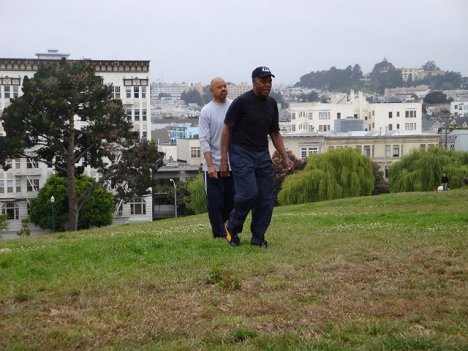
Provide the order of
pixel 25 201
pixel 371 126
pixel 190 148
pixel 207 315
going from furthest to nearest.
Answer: pixel 371 126 < pixel 190 148 < pixel 25 201 < pixel 207 315

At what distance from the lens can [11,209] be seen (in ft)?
247

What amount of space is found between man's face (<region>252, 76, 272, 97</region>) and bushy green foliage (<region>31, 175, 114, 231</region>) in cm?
5536

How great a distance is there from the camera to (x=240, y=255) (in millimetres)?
8023

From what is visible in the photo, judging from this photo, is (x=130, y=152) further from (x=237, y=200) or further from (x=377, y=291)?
(x=377, y=291)

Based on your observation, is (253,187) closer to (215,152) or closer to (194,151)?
(215,152)

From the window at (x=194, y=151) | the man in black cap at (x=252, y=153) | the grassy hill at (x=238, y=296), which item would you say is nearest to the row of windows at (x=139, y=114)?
the window at (x=194, y=151)

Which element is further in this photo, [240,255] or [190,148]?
[190,148]

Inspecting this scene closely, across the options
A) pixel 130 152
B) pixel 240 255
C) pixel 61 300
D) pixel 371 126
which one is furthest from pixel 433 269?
pixel 371 126

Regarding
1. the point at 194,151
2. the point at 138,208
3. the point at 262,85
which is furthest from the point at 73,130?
the point at 194,151

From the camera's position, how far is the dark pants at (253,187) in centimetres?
863

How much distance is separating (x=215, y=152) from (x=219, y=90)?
784 millimetres

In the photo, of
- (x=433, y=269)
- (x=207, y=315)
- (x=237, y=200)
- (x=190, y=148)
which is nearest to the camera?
(x=207, y=315)

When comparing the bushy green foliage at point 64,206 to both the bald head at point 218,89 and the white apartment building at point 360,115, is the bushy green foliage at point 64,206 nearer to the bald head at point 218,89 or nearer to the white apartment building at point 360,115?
the white apartment building at point 360,115

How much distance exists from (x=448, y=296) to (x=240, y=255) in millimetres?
2837
